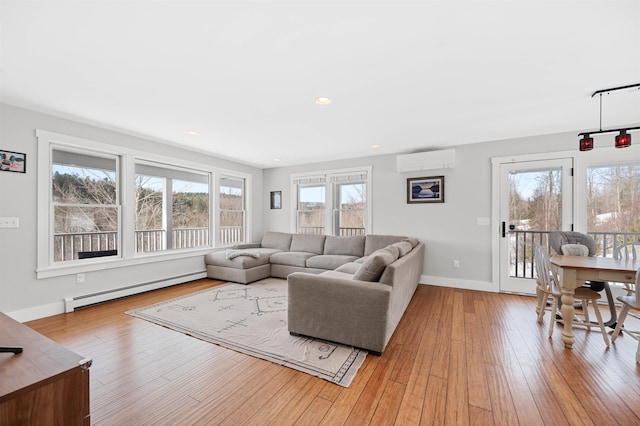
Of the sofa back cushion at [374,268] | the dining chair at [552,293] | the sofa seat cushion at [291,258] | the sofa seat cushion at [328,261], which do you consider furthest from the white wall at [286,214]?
the sofa back cushion at [374,268]

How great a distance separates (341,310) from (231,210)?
416cm

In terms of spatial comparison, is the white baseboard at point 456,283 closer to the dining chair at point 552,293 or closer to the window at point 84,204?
the dining chair at point 552,293

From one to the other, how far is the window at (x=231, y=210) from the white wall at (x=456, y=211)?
307 cm

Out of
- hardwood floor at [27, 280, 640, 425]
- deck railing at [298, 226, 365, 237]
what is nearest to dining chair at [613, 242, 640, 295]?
hardwood floor at [27, 280, 640, 425]

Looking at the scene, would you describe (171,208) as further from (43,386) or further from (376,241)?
(43,386)

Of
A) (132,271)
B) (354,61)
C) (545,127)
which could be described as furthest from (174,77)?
(545,127)

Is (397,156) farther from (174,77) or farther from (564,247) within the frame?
(174,77)

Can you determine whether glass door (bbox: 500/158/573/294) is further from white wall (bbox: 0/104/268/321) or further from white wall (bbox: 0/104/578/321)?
white wall (bbox: 0/104/268/321)

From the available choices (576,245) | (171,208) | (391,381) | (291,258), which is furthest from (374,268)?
(171,208)

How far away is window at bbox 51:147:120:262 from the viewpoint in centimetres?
344

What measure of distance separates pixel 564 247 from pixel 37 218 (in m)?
6.25

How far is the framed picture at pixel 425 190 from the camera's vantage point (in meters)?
4.65

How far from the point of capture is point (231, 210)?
5859mm

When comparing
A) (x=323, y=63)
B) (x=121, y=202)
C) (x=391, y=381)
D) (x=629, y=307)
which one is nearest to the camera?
(x=391, y=381)
